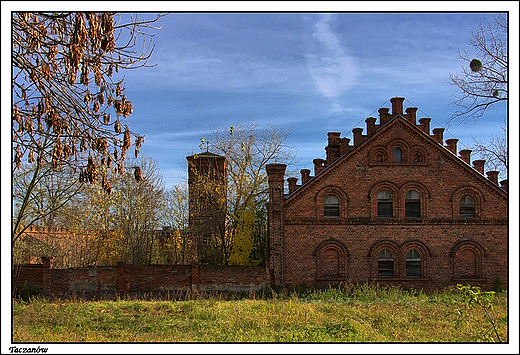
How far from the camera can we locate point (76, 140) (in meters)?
6.91

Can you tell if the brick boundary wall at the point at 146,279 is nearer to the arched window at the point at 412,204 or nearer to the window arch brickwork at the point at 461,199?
the arched window at the point at 412,204

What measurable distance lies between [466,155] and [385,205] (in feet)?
15.5

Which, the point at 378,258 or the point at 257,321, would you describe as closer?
the point at 257,321

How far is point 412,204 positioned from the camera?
2319 cm

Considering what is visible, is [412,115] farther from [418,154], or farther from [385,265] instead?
[385,265]

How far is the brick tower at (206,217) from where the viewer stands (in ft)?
88.4

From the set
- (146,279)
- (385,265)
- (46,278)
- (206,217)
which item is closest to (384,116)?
(385,265)

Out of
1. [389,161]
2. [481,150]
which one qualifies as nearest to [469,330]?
[481,150]

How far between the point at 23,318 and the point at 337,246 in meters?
→ 13.5

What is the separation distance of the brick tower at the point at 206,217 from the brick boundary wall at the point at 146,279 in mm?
4319

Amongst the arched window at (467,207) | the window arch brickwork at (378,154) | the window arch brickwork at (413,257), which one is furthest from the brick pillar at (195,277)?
the arched window at (467,207)

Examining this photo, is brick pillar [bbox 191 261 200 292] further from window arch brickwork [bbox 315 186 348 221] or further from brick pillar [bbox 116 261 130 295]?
window arch brickwork [bbox 315 186 348 221]

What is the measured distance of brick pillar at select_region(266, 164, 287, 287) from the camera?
2239cm

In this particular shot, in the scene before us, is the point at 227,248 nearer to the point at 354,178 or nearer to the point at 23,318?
the point at 354,178
